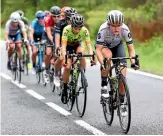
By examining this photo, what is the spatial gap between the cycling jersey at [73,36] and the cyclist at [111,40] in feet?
3.62

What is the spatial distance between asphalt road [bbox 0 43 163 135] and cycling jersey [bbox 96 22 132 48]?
138 centimetres

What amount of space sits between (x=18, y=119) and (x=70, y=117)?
0.96 metres

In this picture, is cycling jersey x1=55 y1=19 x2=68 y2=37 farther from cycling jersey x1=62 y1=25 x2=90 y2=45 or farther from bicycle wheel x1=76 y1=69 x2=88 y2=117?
bicycle wheel x1=76 y1=69 x2=88 y2=117

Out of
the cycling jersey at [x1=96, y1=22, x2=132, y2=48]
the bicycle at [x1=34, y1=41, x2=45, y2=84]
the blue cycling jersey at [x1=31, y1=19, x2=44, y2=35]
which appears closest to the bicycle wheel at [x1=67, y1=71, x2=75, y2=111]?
the cycling jersey at [x1=96, y1=22, x2=132, y2=48]

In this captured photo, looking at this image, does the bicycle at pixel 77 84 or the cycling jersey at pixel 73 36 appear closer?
the bicycle at pixel 77 84

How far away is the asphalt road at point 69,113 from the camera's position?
312 inches

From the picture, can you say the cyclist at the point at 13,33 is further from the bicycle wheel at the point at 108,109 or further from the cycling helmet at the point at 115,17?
the cycling helmet at the point at 115,17

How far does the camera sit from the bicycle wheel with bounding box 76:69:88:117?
8.77 metres

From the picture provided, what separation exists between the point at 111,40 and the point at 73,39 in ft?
5.26

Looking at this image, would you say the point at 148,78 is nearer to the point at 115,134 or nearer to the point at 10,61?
the point at 10,61

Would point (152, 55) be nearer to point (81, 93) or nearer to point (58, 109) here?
point (58, 109)

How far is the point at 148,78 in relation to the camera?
13688 mm

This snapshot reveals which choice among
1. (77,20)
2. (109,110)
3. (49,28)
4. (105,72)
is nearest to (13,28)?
(49,28)

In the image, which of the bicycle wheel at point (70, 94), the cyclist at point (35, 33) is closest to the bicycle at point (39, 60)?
the cyclist at point (35, 33)
